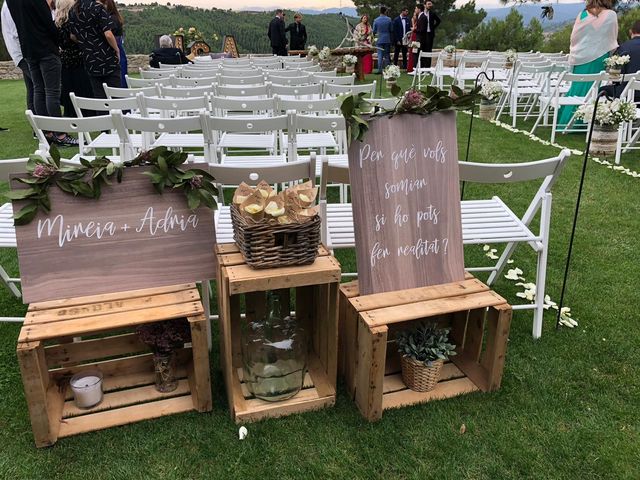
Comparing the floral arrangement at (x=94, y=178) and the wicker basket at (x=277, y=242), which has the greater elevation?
the floral arrangement at (x=94, y=178)

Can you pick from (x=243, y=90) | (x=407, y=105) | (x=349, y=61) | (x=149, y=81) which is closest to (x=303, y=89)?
(x=243, y=90)

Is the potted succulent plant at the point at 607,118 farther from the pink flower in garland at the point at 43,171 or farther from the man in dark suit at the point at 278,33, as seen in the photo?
the man in dark suit at the point at 278,33

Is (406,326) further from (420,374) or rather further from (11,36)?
(11,36)

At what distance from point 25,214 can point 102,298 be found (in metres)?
0.39

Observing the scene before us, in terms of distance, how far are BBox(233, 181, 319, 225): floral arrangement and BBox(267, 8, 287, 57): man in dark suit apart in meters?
13.1

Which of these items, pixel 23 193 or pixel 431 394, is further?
pixel 431 394

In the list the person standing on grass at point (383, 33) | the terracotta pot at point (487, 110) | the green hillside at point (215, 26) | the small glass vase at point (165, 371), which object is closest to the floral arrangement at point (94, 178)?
the small glass vase at point (165, 371)

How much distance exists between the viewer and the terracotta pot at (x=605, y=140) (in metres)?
5.50

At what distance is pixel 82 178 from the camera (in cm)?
186

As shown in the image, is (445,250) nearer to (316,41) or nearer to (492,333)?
(492,333)

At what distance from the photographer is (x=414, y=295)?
2.10 meters

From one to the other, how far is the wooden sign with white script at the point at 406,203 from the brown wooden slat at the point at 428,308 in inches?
5.3

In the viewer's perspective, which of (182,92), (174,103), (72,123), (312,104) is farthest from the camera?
(182,92)

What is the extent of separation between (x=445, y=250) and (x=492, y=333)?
1.24ft
